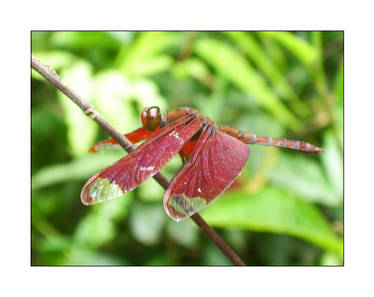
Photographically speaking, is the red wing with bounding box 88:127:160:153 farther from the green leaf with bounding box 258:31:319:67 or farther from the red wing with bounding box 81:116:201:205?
the green leaf with bounding box 258:31:319:67

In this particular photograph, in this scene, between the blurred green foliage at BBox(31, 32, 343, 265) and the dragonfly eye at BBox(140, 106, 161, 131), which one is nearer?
the dragonfly eye at BBox(140, 106, 161, 131)

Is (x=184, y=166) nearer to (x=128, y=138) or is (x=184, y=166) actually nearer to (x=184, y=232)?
(x=128, y=138)

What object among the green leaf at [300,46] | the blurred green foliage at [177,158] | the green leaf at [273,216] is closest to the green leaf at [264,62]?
the blurred green foliage at [177,158]

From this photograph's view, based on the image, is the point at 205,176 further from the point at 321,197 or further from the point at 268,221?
the point at 321,197

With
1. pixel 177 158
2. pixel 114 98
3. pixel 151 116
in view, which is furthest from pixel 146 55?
pixel 151 116

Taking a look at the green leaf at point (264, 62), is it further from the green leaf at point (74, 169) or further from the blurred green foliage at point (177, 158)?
the green leaf at point (74, 169)

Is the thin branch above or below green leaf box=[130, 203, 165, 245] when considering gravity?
above

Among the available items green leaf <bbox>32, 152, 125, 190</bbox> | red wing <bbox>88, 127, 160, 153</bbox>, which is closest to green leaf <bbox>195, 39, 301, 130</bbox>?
green leaf <bbox>32, 152, 125, 190</bbox>
